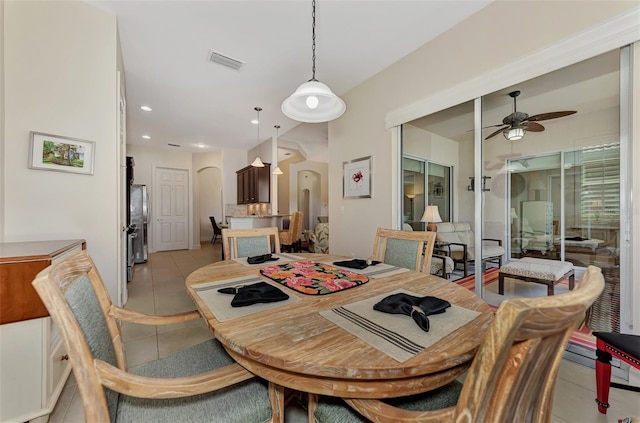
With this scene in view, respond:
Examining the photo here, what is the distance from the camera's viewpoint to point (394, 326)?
0.86 metres

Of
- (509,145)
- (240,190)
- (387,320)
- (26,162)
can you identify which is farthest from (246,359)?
(240,190)

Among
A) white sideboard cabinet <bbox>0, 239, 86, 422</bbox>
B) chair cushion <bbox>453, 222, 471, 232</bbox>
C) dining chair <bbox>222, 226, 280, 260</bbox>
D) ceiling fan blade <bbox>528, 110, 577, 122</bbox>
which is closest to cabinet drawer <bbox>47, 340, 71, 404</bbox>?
white sideboard cabinet <bbox>0, 239, 86, 422</bbox>

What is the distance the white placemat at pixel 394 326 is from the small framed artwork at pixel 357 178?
2580 millimetres

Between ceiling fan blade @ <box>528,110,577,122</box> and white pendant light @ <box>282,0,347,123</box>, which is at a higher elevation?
ceiling fan blade @ <box>528,110,577,122</box>

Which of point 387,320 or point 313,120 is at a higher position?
point 313,120

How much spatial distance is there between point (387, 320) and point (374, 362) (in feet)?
0.87

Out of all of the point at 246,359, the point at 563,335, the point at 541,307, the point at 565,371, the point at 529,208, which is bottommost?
the point at 565,371

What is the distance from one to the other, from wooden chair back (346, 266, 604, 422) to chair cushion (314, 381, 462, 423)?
0.97 feet

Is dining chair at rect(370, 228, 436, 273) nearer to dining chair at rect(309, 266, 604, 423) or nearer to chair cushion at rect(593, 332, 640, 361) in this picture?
chair cushion at rect(593, 332, 640, 361)

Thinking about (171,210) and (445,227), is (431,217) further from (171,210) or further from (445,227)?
(171,210)

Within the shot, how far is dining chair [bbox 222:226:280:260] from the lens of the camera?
6.91 ft

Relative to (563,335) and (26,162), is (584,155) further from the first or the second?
(26,162)

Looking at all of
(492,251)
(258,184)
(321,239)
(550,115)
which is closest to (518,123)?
(550,115)

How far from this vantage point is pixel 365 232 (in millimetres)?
3521
